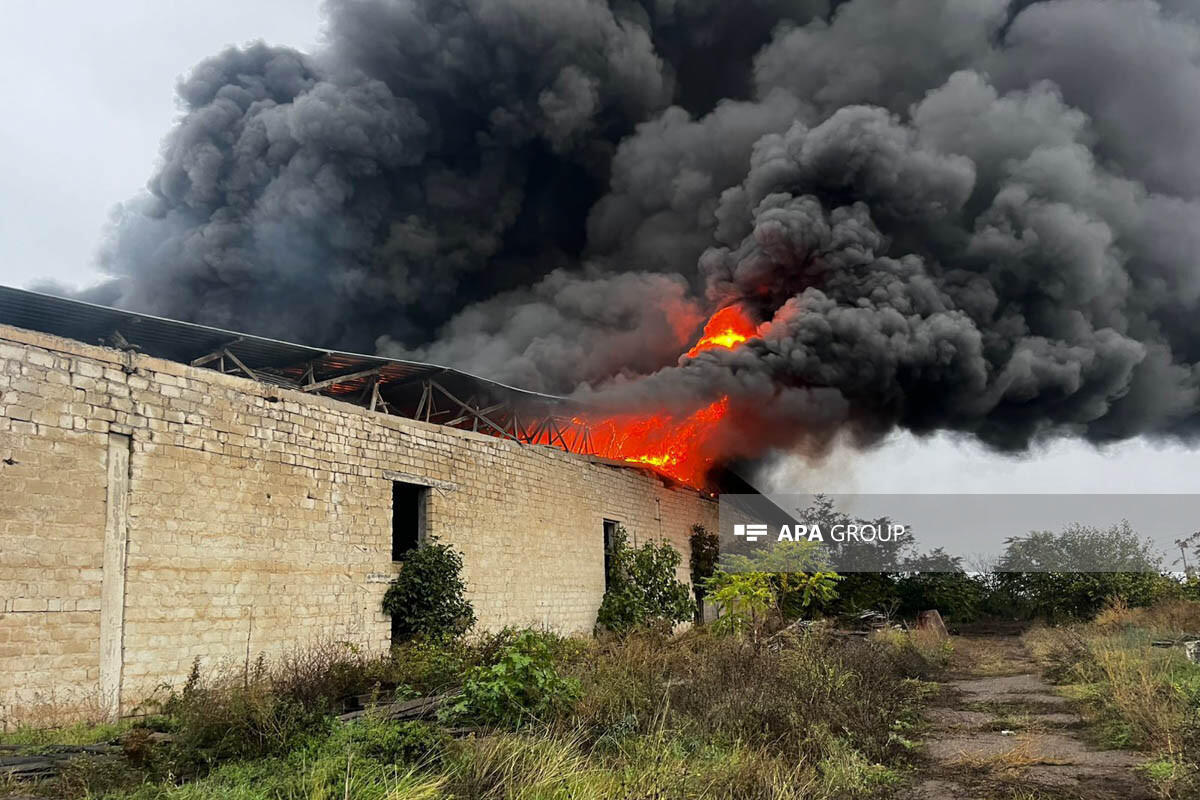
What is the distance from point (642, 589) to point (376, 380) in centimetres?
768

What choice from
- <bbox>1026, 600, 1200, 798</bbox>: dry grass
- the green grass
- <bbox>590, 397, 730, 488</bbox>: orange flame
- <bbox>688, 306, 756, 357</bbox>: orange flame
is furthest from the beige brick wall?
<bbox>1026, 600, 1200, 798</bbox>: dry grass

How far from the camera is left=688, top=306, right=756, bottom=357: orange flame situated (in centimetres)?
1953

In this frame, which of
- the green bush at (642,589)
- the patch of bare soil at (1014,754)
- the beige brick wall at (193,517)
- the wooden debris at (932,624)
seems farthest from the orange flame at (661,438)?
the patch of bare soil at (1014,754)

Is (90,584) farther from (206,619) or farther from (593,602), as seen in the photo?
(593,602)

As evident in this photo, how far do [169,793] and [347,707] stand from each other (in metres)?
3.74

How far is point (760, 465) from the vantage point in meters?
21.8

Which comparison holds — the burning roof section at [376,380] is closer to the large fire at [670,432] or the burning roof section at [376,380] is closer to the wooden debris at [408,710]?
the large fire at [670,432]

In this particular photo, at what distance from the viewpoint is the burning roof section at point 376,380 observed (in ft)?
34.2

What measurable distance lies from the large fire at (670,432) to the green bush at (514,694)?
1077 centimetres

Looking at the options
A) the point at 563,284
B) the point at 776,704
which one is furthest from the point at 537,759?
the point at 563,284

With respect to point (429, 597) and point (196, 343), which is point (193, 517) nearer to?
point (196, 343)

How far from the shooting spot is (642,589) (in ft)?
58.0

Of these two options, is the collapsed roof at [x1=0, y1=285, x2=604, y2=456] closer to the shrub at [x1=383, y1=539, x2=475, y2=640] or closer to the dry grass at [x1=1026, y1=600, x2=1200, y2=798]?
the shrub at [x1=383, y1=539, x2=475, y2=640]

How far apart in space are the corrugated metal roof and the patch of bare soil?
8.63 meters
